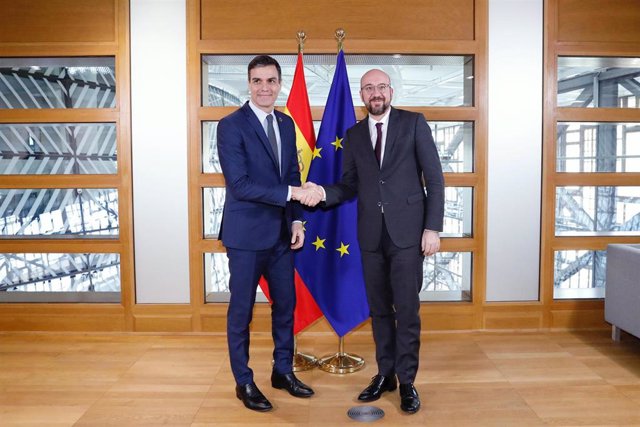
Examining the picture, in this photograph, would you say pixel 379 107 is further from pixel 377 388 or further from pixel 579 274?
pixel 579 274

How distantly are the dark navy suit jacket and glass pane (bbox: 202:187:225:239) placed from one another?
4.30 ft

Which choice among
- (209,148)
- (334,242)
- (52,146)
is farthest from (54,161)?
(334,242)

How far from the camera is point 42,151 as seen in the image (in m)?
4.13

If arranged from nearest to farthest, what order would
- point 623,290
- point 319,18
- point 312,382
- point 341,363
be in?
point 312,382 < point 341,363 < point 623,290 < point 319,18

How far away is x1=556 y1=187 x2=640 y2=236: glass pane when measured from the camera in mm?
4117

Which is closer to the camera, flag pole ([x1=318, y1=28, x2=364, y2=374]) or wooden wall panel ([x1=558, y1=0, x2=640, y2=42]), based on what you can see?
flag pole ([x1=318, y1=28, x2=364, y2=374])

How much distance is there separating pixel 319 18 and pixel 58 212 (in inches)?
102

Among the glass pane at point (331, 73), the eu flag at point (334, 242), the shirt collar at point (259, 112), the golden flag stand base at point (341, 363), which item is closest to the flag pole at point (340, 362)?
the golden flag stand base at point (341, 363)

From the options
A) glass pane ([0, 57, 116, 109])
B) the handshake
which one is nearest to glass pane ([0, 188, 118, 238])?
glass pane ([0, 57, 116, 109])

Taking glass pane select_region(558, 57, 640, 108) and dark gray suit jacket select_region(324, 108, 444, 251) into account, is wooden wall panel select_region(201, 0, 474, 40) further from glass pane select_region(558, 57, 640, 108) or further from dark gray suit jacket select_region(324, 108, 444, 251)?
dark gray suit jacket select_region(324, 108, 444, 251)

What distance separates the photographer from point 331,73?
4234 mm

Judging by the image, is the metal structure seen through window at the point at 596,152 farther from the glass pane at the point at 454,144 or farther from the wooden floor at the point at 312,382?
the wooden floor at the point at 312,382

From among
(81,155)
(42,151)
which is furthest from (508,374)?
(42,151)

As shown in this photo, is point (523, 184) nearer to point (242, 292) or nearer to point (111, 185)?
point (242, 292)
